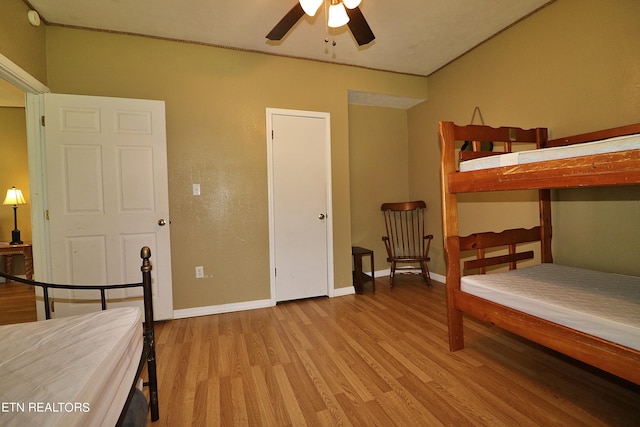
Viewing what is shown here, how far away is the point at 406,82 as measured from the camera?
346 centimetres

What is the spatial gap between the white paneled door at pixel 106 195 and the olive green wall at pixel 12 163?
2.84m

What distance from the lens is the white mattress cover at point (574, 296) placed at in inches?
45.0

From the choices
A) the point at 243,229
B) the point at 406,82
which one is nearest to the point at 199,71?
the point at 243,229

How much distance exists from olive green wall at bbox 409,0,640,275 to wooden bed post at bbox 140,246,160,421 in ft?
9.52

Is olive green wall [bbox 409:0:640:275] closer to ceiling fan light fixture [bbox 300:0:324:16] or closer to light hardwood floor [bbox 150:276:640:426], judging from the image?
light hardwood floor [bbox 150:276:640:426]

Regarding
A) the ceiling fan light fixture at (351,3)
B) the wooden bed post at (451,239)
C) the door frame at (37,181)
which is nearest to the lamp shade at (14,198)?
the door frame at (37,181)

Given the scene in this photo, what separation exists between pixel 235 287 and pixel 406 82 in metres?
3.15

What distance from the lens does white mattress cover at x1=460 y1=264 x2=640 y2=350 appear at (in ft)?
3.75

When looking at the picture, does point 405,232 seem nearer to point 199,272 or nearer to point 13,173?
point 199,272

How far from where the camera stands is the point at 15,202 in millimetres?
3867

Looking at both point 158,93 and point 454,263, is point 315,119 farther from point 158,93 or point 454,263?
point 454,263

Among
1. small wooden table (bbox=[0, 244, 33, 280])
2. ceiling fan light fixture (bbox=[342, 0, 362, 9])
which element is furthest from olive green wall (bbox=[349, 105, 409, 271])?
small wooden table (bbox=[0, 244, 33, 280])

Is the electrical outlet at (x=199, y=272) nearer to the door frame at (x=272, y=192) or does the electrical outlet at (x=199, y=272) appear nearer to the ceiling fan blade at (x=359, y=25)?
the door frame at (x=272, y=192)

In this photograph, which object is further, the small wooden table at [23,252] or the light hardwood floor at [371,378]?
the small wooden table at [23,252]
